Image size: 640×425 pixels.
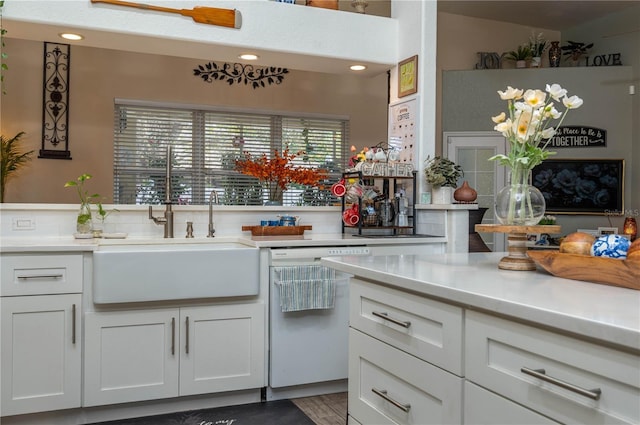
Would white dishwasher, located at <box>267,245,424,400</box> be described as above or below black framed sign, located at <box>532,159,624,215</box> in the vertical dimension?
below

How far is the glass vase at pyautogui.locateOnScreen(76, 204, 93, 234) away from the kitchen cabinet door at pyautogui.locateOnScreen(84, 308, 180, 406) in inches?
25.6

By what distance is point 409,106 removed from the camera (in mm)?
3680

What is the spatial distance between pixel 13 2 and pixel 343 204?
85.9 inches

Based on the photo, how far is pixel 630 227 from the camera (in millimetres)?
6098

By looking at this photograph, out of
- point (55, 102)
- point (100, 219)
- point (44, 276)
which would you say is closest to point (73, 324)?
point (44, 276)

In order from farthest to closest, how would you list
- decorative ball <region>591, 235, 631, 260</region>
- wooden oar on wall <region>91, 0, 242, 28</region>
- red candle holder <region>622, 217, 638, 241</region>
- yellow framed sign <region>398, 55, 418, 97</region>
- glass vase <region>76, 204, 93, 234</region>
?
red candle holder <region>622, 217, 638, 241</region> < yellow framed sign <region>398, 55, 418, 97</region> < wooden oar on wall <region>91, 0, 242, 28</region> < glass vase <region>76, 204, 93, 234</region> < decorative ball <region>591, 235, 631, 260</region>

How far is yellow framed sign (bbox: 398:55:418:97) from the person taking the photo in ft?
11.7

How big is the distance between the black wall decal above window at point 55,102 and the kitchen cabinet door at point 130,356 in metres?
3.88

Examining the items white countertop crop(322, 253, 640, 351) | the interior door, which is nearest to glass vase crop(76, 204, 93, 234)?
white countertop crop(322, 253, 640, 351)

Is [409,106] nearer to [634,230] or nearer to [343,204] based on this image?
[343,204]

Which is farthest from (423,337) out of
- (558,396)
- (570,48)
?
(570,48)

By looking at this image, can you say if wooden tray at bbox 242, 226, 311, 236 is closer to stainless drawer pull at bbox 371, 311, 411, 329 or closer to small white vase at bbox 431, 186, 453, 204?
small white vase at bbox 431, 186, 453, 204

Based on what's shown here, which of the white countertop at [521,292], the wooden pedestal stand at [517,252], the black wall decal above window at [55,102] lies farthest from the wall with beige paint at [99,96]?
the wooden pedestal stand at [517,252]

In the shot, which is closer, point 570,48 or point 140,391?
point 140,391
